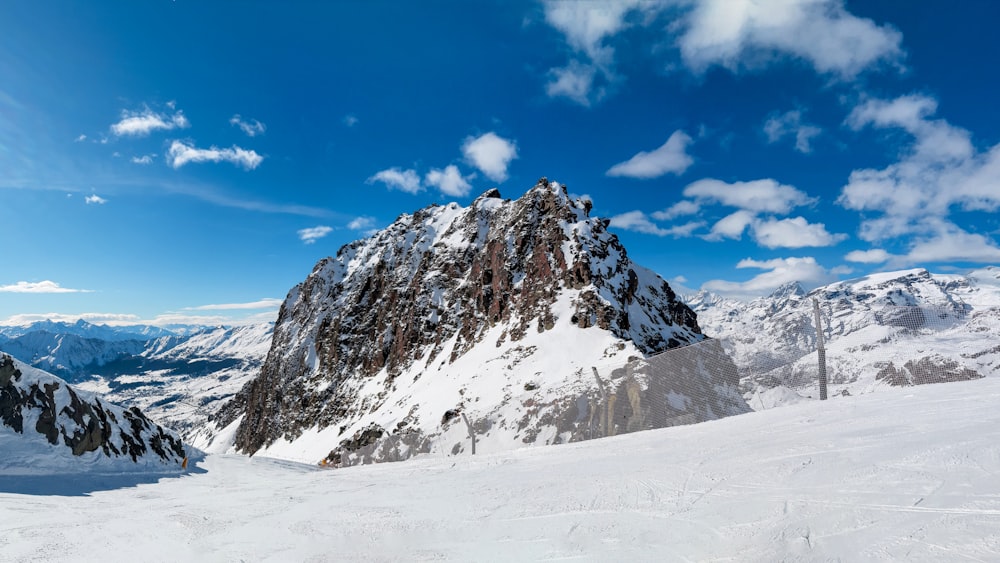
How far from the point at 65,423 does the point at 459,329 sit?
207 feet

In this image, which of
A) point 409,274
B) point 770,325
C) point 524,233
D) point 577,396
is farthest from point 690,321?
point 770,325

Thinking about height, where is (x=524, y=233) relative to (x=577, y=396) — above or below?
above

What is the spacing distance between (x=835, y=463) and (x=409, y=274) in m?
91.1

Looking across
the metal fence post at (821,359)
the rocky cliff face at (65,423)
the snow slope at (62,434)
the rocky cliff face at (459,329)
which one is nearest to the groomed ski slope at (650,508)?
the snow slope at (62,434)

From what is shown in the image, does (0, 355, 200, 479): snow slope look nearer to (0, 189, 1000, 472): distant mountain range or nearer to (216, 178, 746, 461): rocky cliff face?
(0, 189, 1000, 472): distant mountain range

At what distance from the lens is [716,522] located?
4531 millimetres

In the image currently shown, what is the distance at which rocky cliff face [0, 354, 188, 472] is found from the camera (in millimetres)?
9953

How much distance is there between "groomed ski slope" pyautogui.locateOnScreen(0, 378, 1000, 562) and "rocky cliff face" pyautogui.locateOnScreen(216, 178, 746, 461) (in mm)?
7132

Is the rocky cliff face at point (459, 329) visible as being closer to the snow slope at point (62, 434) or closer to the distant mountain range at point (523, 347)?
the distant mountain range at point (523, 347)

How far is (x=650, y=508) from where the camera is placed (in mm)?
5188

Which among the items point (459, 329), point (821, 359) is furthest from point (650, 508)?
point (459, 329)

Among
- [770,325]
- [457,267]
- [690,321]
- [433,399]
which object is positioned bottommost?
[433,399]

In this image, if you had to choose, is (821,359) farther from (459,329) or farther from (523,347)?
(459,329)

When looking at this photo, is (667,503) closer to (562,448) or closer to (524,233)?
(562,448)
